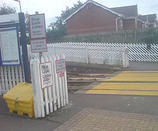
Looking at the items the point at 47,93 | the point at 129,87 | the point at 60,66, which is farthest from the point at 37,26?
the point at 129,87

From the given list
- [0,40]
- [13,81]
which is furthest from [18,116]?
[0,40]

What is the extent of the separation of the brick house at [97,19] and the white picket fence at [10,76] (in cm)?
2577

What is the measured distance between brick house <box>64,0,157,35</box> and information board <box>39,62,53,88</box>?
88.6ft

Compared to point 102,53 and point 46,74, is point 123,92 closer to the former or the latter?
point 46,74

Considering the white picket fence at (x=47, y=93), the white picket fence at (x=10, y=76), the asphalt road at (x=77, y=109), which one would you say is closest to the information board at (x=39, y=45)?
the white picket fence at (x=47, y=93)

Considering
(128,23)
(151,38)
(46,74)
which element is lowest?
(46,74)

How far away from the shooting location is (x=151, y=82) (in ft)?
→ 26.3

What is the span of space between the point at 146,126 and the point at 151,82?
423 centimetres

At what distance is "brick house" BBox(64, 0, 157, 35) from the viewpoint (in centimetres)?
3102

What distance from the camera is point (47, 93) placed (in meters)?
5.25

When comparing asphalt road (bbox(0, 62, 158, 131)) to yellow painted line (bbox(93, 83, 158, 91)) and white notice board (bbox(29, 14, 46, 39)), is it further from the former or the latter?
white notice board (bbox(29, 14, 46, 39))

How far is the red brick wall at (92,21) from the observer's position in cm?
3131

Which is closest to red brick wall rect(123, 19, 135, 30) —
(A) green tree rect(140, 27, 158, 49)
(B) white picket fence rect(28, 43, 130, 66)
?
(A) green tree rect(140, 27, 158, 49)

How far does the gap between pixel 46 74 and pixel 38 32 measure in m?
1.28
